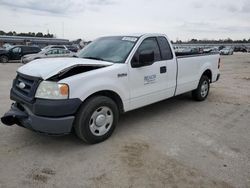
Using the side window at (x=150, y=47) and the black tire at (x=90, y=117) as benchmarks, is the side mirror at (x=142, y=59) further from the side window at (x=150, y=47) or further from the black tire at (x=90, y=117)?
the black tire at (x=90, y=117)

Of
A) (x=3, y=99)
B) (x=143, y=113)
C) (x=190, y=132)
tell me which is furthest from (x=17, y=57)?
(x=190, y=132)

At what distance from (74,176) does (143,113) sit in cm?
288

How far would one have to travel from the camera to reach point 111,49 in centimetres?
481

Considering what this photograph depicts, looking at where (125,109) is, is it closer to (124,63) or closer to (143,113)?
(124,63)

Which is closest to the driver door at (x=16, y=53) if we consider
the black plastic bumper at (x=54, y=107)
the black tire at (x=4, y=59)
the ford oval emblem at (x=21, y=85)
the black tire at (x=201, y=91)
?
the black tire at (x=4, y=59)

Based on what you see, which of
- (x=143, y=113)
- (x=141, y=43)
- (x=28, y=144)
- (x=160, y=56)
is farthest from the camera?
(x=143, y=113)

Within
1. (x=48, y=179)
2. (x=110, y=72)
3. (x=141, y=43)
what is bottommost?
(x=48, y=179)

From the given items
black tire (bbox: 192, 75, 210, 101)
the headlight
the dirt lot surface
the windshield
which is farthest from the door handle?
the headlight

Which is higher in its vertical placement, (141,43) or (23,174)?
(141,43)

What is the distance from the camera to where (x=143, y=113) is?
18.9 ft

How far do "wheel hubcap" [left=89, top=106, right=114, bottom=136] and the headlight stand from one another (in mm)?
Answer: 650

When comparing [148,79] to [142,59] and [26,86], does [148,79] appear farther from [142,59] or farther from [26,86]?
[26,86]

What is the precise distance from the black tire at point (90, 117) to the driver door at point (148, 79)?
1.99 feet

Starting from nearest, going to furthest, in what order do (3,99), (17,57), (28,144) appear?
(28,144)
(3,99)
(17,57)
